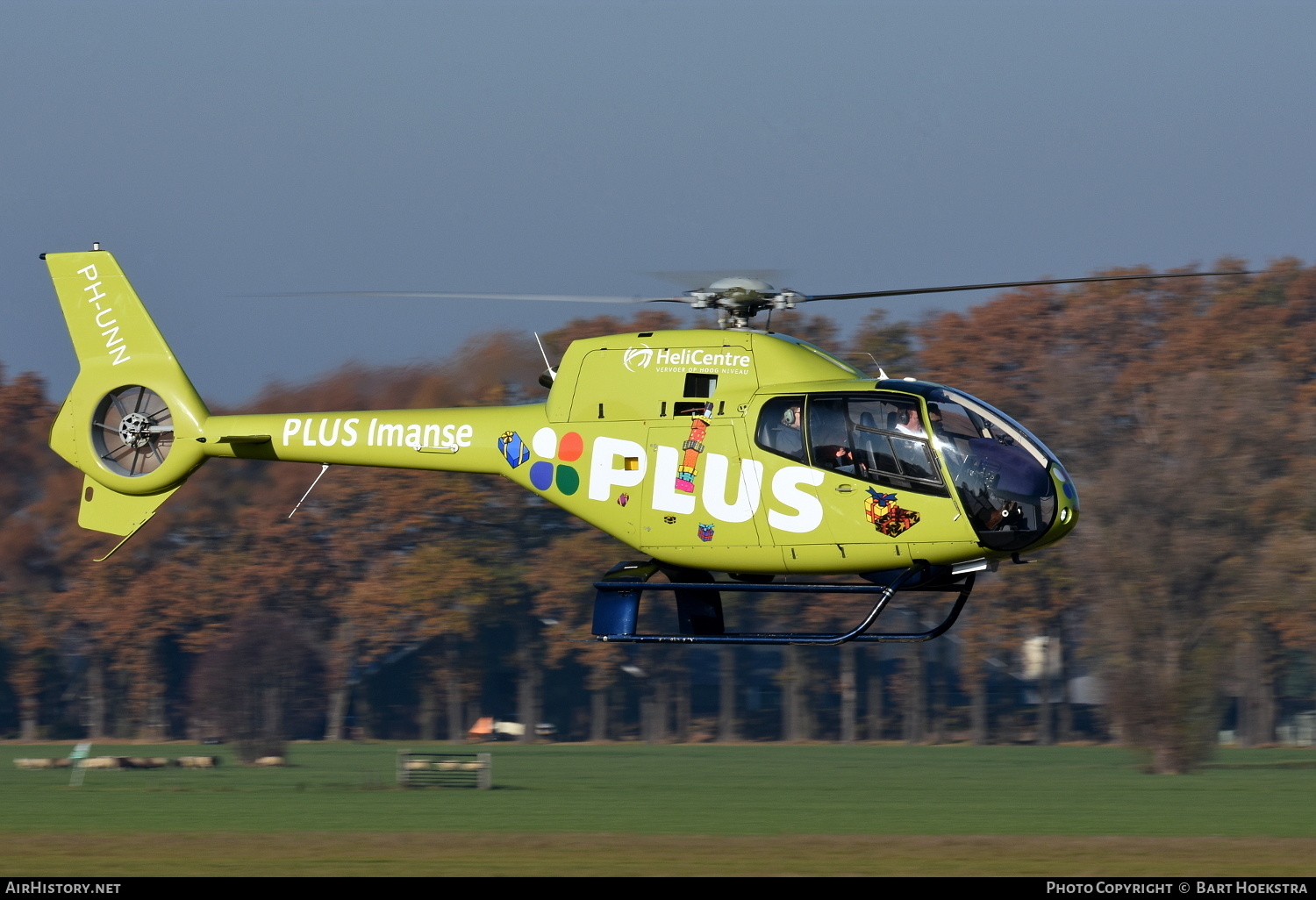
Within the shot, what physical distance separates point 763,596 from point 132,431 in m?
41.1

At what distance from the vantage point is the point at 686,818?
2970 centimetres

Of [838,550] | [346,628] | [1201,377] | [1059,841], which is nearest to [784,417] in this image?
[838,550]

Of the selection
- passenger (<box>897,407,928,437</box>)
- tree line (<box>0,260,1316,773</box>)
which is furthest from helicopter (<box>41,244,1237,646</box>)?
tree line (<box>0,260,1316,773</box>)

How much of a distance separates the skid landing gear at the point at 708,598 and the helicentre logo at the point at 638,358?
2.02 m

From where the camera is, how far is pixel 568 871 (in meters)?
20.5

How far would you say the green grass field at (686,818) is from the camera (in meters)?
A: 21.4

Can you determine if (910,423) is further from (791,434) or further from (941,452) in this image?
(791,434)

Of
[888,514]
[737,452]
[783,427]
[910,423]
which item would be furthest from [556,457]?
[910,423]

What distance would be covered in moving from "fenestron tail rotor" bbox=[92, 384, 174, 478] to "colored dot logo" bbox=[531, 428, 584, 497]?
15.3 feet

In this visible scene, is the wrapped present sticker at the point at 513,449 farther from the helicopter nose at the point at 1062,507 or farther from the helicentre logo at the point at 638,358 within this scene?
the helicopter nose at the point at 1062,507

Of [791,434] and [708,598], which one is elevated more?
[791,434]

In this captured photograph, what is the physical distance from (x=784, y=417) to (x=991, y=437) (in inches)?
77.7

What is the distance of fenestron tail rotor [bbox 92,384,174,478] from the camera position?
63.3ft

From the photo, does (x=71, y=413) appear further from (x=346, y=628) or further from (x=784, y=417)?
(x=346, y=628)
